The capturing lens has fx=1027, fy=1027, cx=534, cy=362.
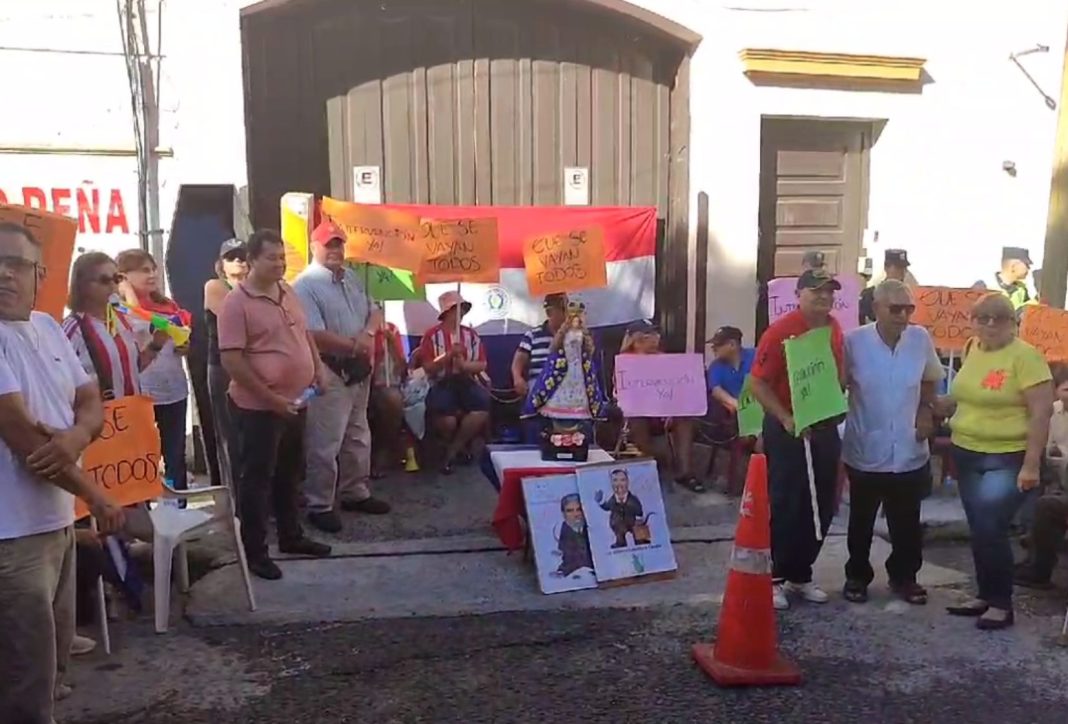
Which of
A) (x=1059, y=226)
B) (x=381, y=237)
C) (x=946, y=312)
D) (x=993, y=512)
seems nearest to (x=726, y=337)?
(x=946, y=312)

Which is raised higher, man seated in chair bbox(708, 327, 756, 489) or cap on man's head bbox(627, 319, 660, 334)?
cap on man's head bbox(627, 319, 660, 334)

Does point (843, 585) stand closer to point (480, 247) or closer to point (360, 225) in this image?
point (480, 247)

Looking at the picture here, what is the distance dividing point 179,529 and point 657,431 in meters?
3.73

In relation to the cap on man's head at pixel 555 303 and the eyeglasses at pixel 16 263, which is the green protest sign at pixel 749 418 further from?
the eyeglasses at pixel 16 263

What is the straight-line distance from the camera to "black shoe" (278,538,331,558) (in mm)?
5598

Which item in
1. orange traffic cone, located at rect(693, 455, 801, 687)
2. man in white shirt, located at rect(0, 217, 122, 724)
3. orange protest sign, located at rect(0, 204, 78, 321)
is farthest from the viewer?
orange traffic cone, located at rect(693, 455, 801, 687)

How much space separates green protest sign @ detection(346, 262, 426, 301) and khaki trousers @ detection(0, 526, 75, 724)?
435 cm

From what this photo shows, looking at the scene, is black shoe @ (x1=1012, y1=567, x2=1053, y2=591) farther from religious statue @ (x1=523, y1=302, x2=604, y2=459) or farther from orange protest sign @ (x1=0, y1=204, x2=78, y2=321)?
orange protest sign @ (x1=0, y1=204, x2=78, y2=321)

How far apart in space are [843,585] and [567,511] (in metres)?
1.49

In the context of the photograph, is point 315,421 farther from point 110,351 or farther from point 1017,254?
point 1017,254

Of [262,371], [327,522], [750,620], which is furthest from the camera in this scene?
[327,522]

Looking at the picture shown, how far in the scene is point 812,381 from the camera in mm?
4668

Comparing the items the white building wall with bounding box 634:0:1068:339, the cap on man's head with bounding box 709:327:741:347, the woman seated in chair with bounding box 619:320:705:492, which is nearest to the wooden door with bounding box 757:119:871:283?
the white building wall with bounding box 634:0:1068:339

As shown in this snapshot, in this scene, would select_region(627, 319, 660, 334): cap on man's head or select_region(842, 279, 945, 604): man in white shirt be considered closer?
select_region(842, 279, 945, 604): man in white shirt
